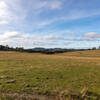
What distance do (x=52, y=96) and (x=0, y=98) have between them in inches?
144

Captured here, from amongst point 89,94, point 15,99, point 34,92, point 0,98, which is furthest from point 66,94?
point 0,98

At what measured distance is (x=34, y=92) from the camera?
31.7ft

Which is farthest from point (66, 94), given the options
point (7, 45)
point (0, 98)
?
point (7, 45)

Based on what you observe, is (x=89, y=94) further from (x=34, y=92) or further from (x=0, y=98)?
(x=0, y=98)

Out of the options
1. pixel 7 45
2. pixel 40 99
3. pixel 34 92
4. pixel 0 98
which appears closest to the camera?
pixel 0 98

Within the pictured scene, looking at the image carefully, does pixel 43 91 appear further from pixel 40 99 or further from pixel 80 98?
pixel 80 98

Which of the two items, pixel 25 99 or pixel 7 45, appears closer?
pixel 25 99

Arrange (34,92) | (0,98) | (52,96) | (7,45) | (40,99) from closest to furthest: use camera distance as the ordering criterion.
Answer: (0,98) < (40,99) < (52,96) < (34,92) < (7,45)

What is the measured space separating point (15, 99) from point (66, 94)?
3639 mm

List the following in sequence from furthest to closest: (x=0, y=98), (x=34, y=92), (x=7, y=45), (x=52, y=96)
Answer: (x=7, y=45) → (x=34, y=92) → (x=52, y=96) → (x=0, y=98)

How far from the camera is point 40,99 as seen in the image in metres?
8.32

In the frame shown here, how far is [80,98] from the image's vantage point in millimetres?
8625

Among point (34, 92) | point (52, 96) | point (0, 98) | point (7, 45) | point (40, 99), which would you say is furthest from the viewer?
point (7, 45)

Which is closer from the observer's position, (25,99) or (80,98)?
(25,99)
